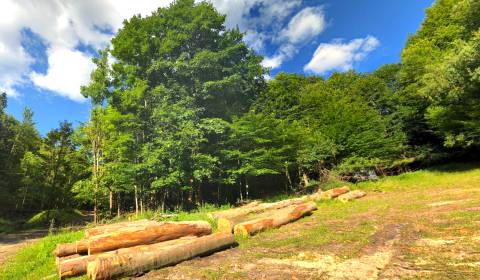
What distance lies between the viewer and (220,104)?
27.1m

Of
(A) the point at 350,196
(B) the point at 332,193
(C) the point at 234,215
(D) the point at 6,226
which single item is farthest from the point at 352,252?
(D) the point at 6,226

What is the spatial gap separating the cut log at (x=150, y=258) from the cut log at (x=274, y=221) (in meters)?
1.91

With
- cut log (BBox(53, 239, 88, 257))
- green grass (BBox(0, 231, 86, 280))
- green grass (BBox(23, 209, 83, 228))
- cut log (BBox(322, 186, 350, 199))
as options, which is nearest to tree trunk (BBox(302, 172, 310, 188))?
cut log (BBox(322, 186, 350, 199))

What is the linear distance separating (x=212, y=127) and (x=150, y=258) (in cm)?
1654

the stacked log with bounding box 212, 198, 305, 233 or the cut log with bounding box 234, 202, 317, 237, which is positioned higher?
the stacked log with bounding box 212, 198, 305, 233

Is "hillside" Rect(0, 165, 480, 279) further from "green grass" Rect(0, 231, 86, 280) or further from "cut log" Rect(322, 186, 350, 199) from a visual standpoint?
"cut log" Rect(322, 186, 350, 199)

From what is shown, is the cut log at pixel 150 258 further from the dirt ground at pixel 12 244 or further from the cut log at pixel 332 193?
the cut log at pixel 332 193

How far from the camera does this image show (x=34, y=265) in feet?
27.1

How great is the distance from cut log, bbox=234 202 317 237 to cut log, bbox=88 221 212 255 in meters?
1.79

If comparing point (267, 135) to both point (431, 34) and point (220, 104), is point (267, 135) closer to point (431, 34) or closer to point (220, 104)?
point (220, 104)

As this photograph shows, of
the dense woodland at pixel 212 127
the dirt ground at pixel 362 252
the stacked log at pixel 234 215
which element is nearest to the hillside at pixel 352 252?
the dirt ground at pixel 362 252

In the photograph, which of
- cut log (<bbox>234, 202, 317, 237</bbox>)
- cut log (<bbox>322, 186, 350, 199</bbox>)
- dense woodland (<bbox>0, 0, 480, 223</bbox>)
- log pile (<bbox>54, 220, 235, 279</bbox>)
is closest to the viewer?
log pile (<bbox>54, 220, 235, 279</bbox>)

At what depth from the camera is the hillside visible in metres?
5.59

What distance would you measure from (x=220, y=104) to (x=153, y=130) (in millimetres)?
6817
